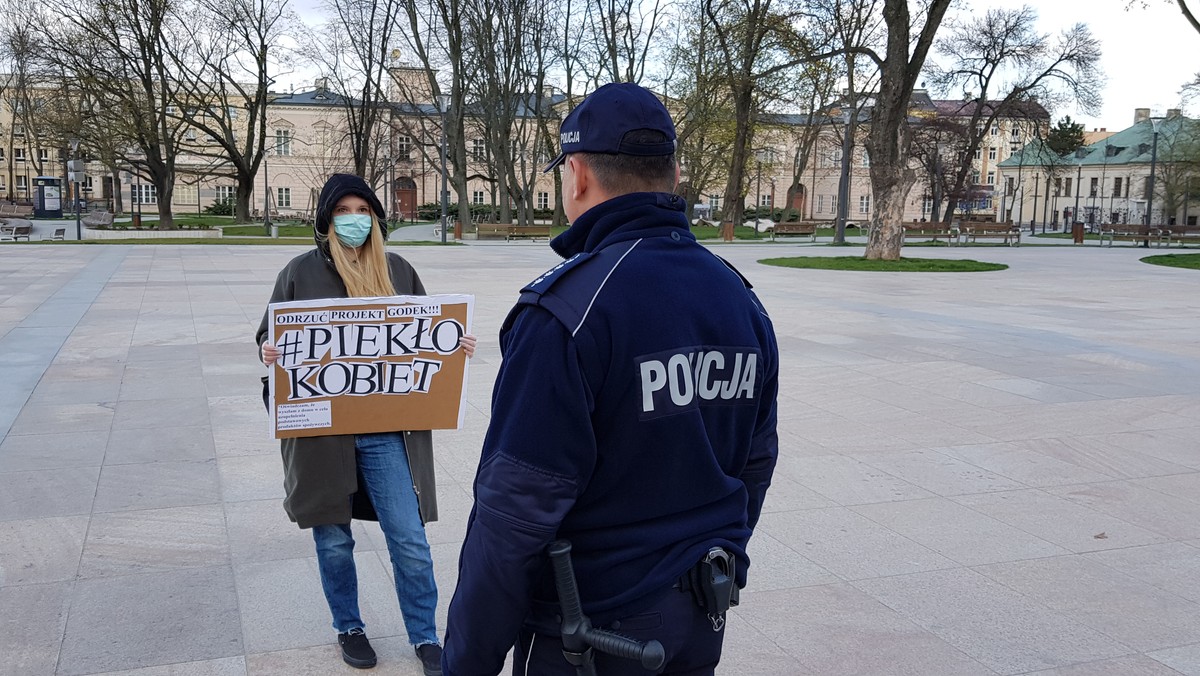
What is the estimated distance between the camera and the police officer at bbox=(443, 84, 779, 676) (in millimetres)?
1798

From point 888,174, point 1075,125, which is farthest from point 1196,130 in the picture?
point 888,174

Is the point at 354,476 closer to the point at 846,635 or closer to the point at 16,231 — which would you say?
the point at 846,635

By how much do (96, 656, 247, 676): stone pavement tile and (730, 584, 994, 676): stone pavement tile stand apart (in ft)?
6.01

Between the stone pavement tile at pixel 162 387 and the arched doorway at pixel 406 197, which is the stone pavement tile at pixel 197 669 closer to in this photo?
the stone pavement tile at pixel 162 387

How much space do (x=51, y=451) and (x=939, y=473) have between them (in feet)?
19.0

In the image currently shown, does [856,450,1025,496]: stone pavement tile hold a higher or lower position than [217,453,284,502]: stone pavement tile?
higher

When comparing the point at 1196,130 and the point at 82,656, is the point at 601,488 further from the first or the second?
the point at 1196,130

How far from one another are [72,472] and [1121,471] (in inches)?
260

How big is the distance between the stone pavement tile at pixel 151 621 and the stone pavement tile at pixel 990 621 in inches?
109

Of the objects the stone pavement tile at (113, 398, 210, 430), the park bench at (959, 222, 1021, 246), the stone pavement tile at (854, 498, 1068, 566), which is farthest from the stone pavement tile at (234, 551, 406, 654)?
the park bench at (959, 222, 1021, 246)

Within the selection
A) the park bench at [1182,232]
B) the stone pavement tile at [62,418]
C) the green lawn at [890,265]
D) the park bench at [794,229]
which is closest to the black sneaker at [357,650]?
the stone pavement tile at [62,418]

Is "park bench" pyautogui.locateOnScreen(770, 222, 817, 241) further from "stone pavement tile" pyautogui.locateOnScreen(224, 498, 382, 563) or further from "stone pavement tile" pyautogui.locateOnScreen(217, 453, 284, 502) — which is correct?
"stone pavement tile" pyautogui.locateOnScreen(224, 498, 382, 563)

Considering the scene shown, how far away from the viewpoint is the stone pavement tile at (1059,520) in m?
4.99

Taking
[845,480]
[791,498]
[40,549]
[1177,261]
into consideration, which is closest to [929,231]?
[1177,261]
